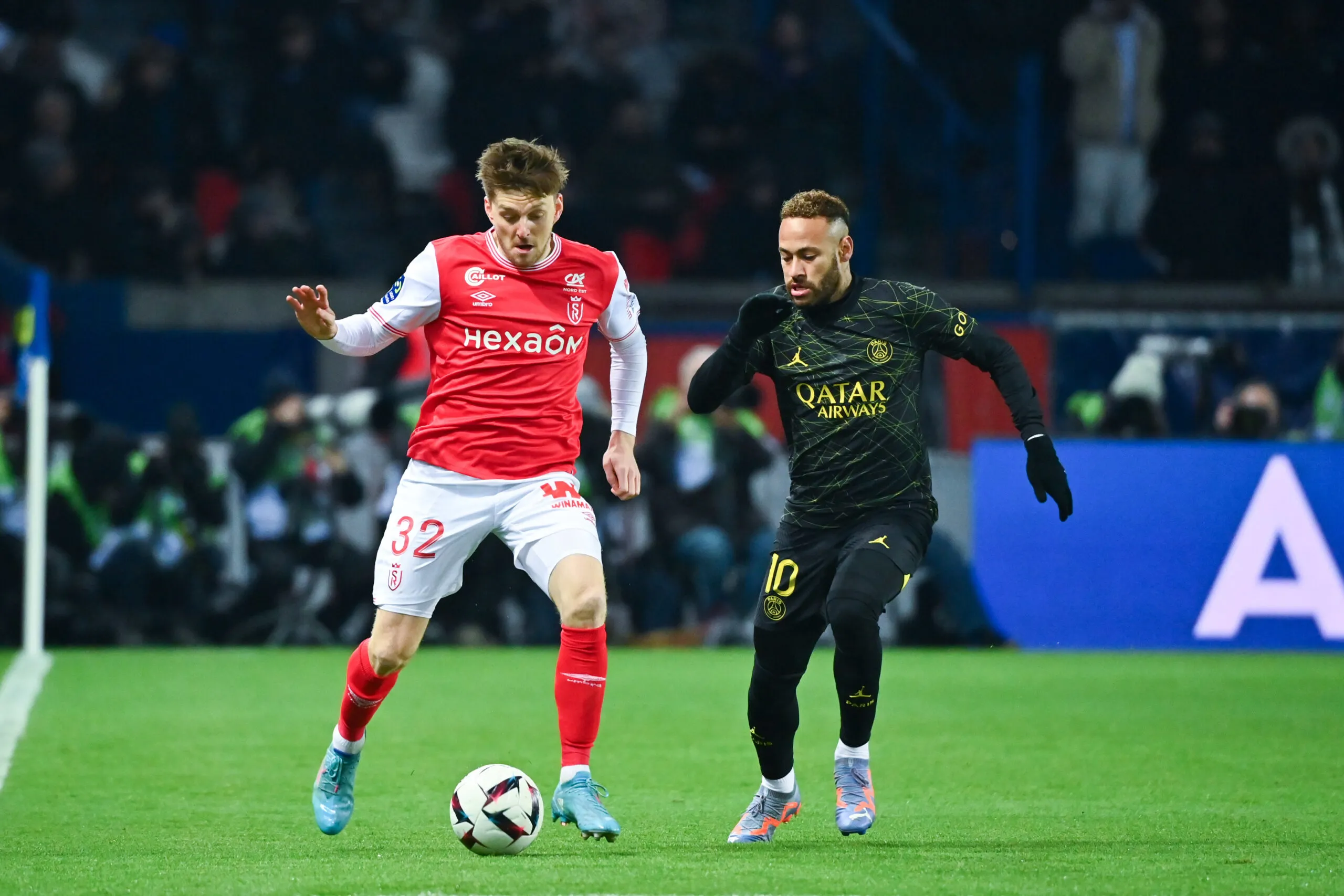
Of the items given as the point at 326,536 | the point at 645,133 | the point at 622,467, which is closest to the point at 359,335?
the point at 622,467

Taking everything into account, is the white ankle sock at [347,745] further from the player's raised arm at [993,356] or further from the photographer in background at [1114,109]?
the photographer in background at [1114,109]

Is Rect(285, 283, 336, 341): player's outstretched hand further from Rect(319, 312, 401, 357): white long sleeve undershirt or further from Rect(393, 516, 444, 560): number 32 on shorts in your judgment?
Rect(393, 516, 444, 560): number 32 on shorts

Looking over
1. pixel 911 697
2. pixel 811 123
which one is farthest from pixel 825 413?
pixel 811 123

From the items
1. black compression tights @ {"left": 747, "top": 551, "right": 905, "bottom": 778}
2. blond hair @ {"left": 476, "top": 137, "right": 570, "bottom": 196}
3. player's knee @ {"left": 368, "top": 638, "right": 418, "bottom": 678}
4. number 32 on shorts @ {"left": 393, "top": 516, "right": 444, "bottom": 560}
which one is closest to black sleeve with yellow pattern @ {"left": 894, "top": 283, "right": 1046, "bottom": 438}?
black compression tights @ {"left": 747, "top": 551, "right": 905, "bottom": 778}

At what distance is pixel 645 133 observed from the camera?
17.1m

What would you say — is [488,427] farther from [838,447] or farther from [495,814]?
[495,814]

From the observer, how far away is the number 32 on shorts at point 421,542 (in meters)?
6.09

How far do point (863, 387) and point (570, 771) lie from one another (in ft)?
4.76

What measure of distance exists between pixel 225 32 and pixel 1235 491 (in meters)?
9.90

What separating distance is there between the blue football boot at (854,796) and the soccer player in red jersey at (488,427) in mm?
751

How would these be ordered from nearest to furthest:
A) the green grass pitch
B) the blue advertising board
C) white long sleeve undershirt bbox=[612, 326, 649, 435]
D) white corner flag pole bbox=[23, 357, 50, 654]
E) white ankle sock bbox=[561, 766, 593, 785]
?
the green grass pitch, white ankle sock bbox=[561, 766, 593, 785], white long sleeve undershirt bbox=[612, 326, 649, 435], white corner flag pole bbox=[23, 357, 50, 654], the blue advertising board

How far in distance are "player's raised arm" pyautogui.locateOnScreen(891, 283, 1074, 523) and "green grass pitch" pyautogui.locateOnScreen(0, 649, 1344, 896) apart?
1105 millimetres

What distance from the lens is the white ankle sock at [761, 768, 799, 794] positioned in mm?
6207

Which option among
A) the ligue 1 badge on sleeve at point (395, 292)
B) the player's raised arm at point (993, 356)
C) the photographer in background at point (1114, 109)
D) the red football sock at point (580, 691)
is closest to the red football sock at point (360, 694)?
the red football sock at point (580, 691)
